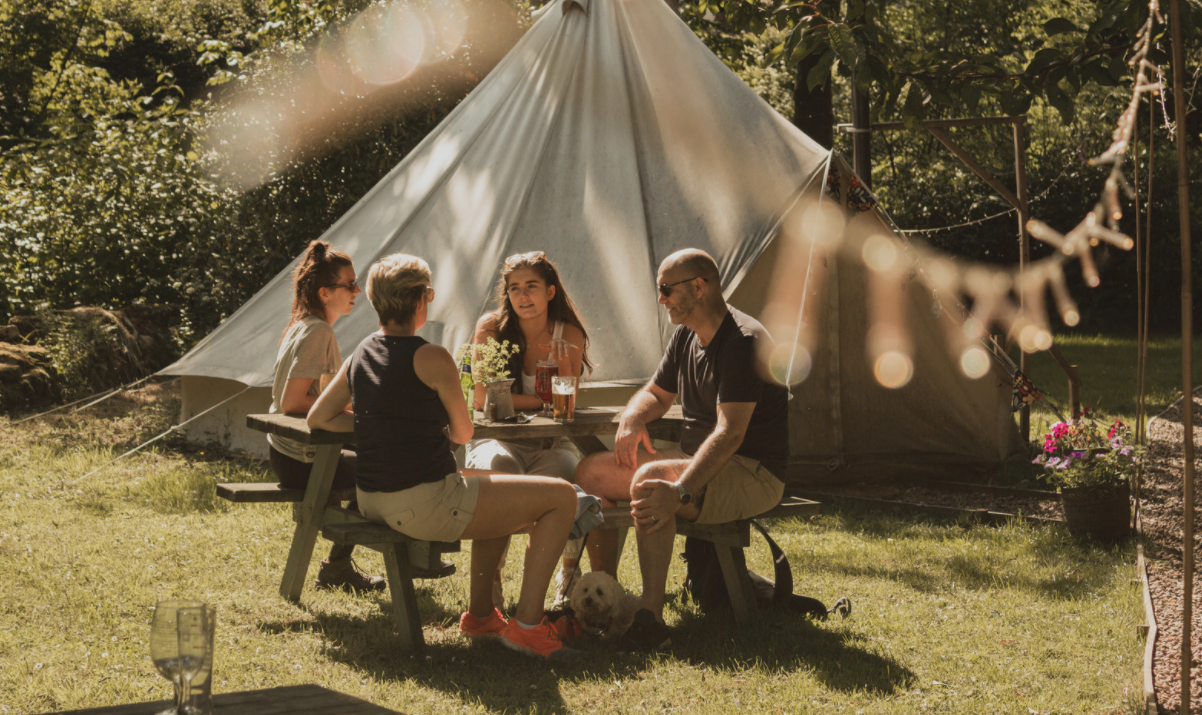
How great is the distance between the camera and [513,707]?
→ 332cm

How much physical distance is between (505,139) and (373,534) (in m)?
3.83

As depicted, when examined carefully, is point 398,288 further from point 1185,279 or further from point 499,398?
point 1185,279

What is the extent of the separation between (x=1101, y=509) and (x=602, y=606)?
283cm

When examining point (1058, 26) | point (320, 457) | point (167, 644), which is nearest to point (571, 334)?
point (320, 457)

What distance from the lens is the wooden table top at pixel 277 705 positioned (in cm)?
166

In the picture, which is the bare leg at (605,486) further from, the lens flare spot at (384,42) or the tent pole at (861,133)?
the lens flare spot at (384,42)

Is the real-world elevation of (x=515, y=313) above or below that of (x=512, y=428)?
above

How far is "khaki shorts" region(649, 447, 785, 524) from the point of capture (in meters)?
3.95

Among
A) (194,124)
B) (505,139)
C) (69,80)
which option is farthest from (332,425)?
(69,80)

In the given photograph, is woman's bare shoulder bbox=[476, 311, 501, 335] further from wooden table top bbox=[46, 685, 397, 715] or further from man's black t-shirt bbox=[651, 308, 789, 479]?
wooden table top bbox=[46, 685, 397, 715]

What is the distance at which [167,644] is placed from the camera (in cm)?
164

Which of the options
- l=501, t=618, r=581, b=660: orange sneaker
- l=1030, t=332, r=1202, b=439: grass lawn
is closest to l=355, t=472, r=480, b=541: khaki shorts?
l=501, t=618, r=581, b=660: orange sneaker

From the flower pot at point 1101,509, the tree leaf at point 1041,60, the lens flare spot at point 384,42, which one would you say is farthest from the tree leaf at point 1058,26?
the lens flare spot at point 384,42

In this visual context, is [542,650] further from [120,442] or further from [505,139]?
[120,442]
